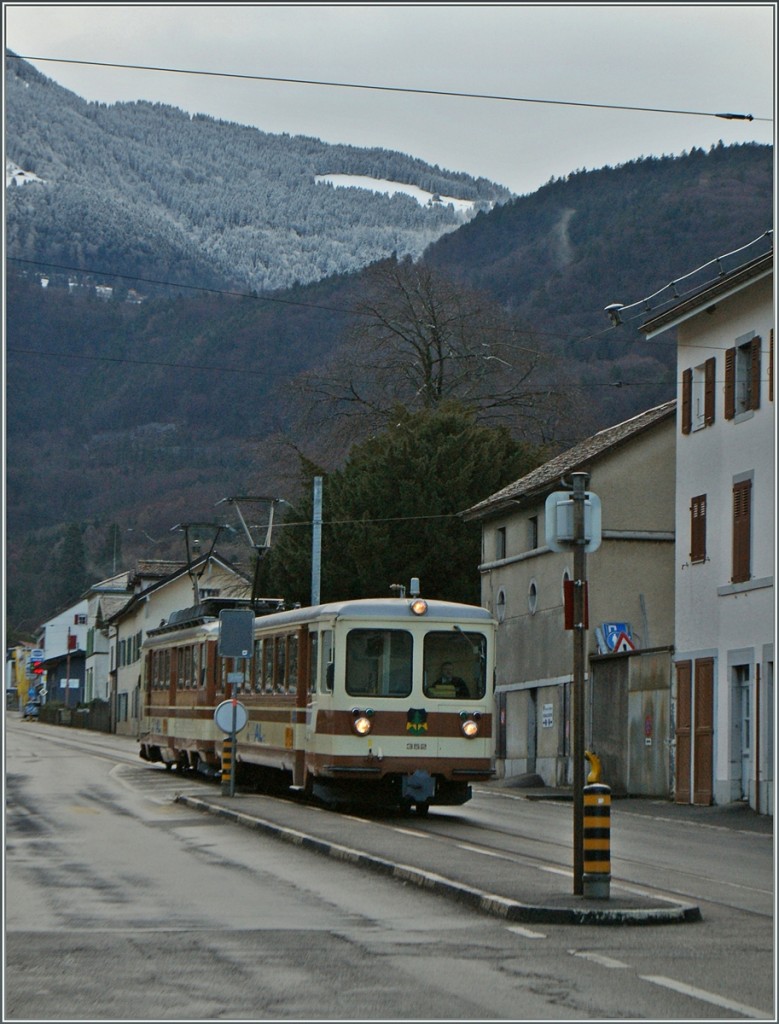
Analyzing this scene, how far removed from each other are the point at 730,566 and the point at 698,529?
1857 millimetres

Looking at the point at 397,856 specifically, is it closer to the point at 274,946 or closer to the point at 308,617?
the point at 274,946

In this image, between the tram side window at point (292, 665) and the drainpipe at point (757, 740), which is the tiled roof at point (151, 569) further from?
the tram side window at point (292, 665)

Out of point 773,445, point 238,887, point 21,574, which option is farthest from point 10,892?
point 21,574

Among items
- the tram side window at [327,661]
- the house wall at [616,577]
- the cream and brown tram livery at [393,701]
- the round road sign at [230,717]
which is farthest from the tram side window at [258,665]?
the house wall at [616,577]

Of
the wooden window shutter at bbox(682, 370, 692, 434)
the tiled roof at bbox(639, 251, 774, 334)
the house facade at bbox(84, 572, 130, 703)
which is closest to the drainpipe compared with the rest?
the wooden window shutter at bbox(682, 370, 692, 434)

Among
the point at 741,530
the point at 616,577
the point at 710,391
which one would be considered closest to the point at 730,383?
the point at 710,391

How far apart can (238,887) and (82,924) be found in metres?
2.84

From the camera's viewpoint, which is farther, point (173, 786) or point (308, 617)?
point (173, 786)

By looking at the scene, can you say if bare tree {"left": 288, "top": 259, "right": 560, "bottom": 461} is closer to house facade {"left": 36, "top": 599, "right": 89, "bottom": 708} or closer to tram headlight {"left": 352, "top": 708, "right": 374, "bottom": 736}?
tram headlight {"left": 352, "top": 708, "right": 374, "bottom": 736}

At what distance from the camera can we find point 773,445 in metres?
30.5

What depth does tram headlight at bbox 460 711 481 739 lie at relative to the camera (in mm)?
24672

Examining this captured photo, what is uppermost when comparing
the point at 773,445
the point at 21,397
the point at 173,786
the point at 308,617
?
the point at 21,397

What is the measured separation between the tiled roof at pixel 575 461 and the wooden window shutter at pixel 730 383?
7277 mm

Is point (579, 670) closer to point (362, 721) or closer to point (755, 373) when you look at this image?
point (362, 721)
